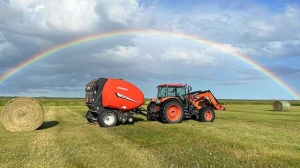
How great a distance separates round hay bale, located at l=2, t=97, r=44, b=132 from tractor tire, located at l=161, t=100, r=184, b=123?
659cm

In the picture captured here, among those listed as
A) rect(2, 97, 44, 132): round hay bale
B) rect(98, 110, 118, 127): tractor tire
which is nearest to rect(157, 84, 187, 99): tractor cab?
rect(98, 110, 118, 127): tractor tire

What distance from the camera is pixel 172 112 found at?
19.4 meters

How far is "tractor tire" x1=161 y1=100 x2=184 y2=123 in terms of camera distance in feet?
62.7

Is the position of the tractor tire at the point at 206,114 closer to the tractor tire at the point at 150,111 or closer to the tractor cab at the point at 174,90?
the tractor cab at the point at 174,90

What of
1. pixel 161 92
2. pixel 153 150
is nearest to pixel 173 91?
pixel 161 92

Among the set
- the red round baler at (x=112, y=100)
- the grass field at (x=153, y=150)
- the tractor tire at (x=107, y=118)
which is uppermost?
the red round baler at (x=112, y=100)

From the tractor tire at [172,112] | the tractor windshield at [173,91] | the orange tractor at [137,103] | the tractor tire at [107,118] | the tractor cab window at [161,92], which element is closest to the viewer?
the tractor tire at [107,118]

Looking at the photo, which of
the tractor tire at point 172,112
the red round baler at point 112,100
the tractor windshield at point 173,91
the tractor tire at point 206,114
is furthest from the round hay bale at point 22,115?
the tractor tire at point 206,114

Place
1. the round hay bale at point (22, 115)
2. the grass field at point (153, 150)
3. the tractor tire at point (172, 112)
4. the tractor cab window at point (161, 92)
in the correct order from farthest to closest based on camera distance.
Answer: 1. the tractor cab window at point (161, 92)
2. the tractor tire at point (172, 112)
3. the round hay bale at point (22, 115)
4. the grass field at point (153, 150)

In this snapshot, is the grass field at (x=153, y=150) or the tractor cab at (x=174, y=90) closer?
the grass field at (x=153, y=150)

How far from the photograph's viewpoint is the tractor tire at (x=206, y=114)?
67.0 ft

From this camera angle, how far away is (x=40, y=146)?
11.2m

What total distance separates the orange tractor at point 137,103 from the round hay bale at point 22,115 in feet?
9.55

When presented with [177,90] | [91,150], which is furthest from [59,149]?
[177,90]
